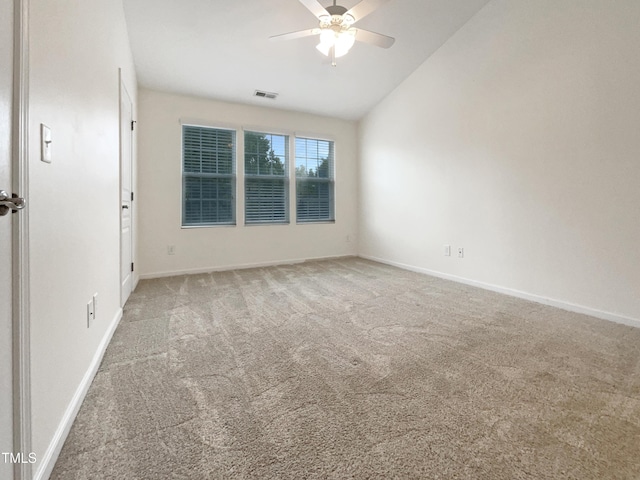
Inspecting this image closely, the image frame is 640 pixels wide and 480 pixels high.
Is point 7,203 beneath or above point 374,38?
beneath

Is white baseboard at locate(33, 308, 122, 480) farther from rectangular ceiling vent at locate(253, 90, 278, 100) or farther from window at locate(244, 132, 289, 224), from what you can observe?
rectangular ceiling vent at locate(253, 90, 278, 100)

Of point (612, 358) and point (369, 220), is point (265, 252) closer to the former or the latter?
point (369, 220)

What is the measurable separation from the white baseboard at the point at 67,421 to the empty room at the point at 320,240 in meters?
0.01

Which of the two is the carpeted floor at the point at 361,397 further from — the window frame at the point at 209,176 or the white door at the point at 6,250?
the window frame at the point at 209,176

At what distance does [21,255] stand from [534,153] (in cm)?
369

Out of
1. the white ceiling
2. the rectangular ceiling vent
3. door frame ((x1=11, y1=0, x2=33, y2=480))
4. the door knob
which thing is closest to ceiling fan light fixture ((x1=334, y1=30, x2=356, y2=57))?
the white ceiling

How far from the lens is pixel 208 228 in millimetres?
4324

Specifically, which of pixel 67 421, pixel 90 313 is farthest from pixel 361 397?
pixel 90 313

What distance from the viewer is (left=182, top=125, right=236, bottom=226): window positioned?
13.8 feet

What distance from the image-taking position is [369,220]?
526cm

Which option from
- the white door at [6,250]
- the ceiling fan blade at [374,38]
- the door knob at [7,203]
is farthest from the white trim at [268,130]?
the door knob at [7,203]

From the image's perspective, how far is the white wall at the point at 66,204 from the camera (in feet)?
3.30

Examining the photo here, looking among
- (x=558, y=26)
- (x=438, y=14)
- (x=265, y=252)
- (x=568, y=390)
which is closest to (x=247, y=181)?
(x=265, y=252)

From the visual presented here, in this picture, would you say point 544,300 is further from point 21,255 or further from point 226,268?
point 226,268
